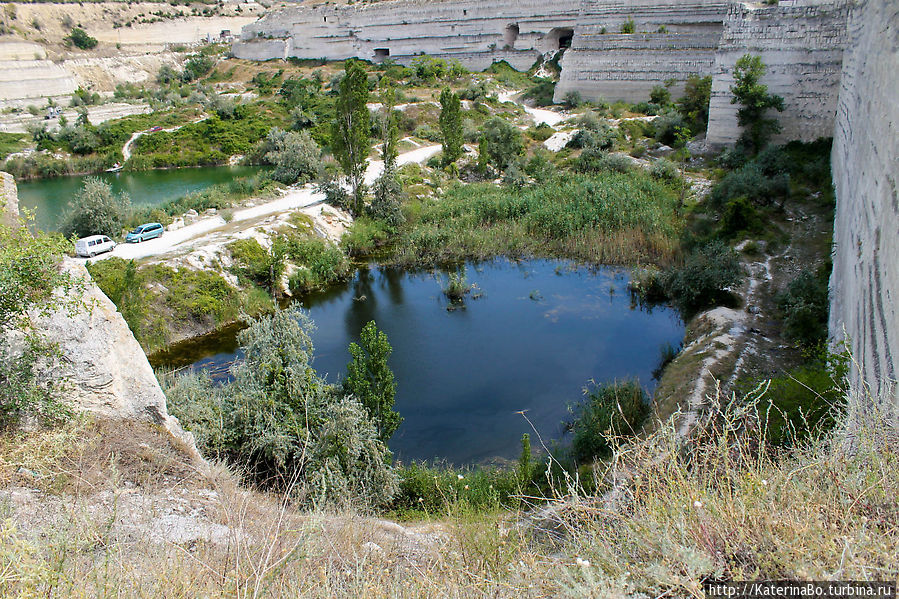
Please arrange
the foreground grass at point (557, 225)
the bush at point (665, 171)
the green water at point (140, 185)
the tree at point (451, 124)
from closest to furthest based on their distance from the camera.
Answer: the foreground grass at point (557, 225)
the bush at point (665, 171)
the tree at point (451, 124)
the green water at point (140, 185)

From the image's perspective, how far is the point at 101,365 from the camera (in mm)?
5273

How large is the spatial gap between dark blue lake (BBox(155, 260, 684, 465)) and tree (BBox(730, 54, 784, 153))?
888 centimetres

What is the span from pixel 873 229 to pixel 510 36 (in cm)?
3614

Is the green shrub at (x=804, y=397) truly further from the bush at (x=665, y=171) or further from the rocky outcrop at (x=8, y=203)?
the bush at (x=665, y=171)

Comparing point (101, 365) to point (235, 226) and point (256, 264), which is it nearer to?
point (256, 264)

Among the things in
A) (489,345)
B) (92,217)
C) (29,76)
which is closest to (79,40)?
(29,76)

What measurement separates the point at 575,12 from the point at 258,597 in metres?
38.5

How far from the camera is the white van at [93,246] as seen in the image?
13516 millimetres

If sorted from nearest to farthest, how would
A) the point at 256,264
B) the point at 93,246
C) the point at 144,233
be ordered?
the point at 256,264, the point at 93,246, the point at 144,233

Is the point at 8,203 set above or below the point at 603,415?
above

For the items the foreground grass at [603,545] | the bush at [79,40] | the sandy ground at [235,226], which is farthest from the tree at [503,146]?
the bush at [79,40]

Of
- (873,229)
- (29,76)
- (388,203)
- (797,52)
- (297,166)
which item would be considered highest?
(29,76)

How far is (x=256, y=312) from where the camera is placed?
12.6 m

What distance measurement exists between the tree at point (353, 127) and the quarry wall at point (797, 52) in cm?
1197
